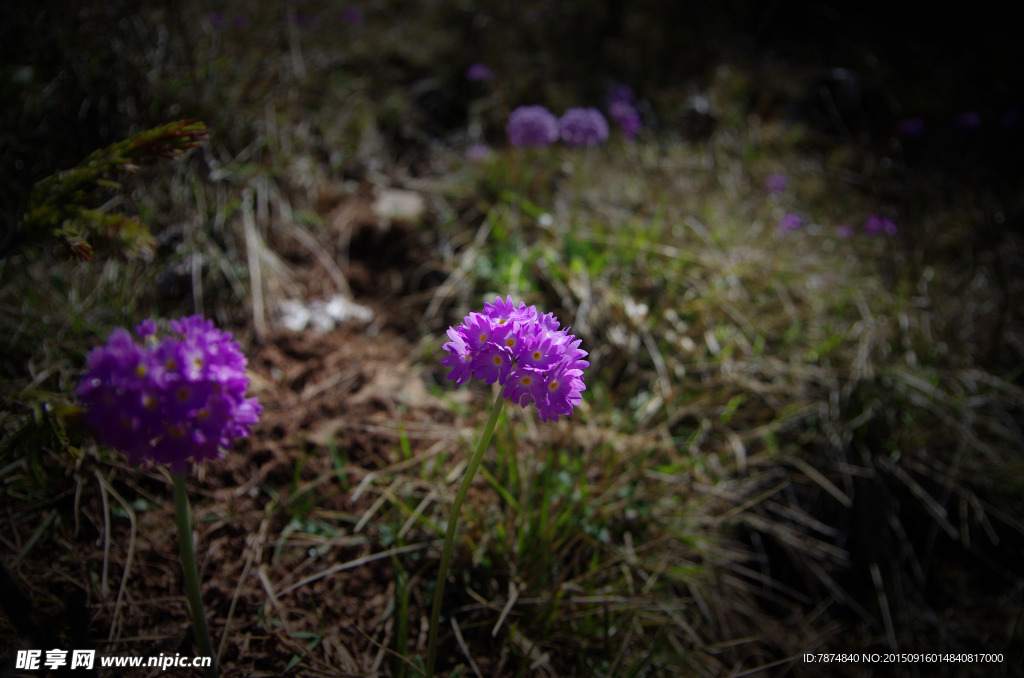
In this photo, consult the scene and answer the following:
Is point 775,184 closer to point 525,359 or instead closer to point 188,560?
point 525,359

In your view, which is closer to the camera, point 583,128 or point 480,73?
point 583,128

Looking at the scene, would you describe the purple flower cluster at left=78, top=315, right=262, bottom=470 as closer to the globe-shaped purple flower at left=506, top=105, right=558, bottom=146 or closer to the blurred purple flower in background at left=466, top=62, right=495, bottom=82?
the globe-shaped purple flower at left=506, top=105, right=558, bottom=146

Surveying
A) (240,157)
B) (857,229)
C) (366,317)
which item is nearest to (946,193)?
(857,229)

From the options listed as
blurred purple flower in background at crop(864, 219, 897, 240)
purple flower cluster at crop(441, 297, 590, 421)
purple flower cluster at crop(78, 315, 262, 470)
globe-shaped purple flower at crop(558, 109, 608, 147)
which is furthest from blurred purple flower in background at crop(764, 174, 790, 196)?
purple flower cluster at crop(78, 315, 262, 470)

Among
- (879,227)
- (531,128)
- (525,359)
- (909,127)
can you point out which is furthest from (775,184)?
(525,359)

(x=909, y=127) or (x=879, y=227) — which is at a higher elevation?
(x=909, y=127)

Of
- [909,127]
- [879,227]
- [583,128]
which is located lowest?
[879,227]

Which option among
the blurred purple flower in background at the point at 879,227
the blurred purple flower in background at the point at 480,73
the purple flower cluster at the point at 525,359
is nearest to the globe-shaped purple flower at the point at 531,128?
the blurred purple flower in background at the point at 480,73
